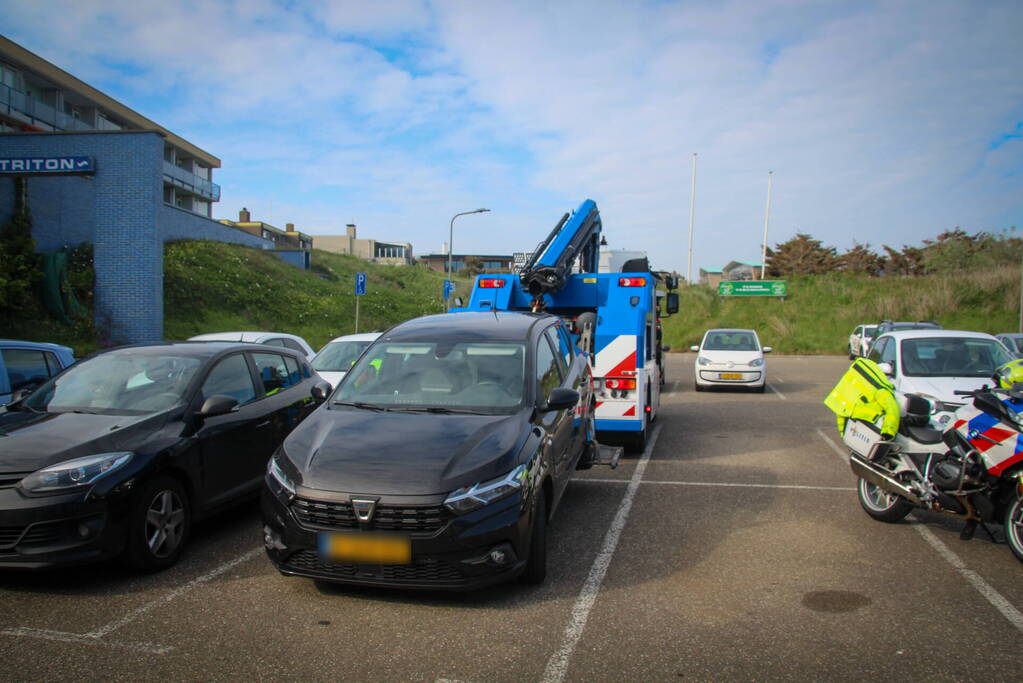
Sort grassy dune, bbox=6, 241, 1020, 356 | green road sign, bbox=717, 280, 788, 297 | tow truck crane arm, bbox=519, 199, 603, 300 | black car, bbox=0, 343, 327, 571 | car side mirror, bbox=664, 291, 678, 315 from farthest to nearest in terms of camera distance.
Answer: green road sign, bbox=717, 280, 788, 297 < grassy dune, bbox=6, 241, 1020, 356 < car side mirror, bbox=664, 291, 678, 315 < tow truck crane arm, bbox=519, 199, 603, 300 < black car, bbox=0, 343, 327, 571

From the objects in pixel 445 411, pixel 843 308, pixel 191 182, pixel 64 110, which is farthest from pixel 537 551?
pixel 191 182

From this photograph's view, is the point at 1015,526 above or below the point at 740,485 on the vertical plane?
above

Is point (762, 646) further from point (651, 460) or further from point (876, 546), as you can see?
point (651, 460)

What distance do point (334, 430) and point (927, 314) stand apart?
3920 centimetres

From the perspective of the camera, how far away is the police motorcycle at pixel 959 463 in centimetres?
515

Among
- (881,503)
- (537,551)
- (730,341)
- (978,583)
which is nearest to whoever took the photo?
(537,551)

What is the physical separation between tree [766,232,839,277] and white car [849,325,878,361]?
4167 cm

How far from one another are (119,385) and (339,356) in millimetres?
5276

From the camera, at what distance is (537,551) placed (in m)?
4.66

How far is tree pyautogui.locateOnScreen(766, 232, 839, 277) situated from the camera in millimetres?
72625

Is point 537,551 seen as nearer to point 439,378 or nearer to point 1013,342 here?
point 439,378

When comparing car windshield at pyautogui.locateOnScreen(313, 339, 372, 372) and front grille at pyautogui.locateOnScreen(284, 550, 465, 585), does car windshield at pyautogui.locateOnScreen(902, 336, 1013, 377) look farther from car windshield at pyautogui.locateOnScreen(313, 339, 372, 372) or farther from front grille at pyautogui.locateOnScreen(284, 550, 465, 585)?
car windshield at pyautogui.locateOnScreen(313, 339, 372, 372)

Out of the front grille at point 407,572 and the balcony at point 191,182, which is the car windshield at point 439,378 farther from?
the balcony at point 191,182

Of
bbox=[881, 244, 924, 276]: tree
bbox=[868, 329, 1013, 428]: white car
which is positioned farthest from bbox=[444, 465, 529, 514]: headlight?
bbox=[881, 244, 924, 276]: tree
